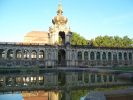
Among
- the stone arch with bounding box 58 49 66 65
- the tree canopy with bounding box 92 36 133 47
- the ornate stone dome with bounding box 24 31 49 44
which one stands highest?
the ornate stone dome with bounding box 24 31 49 44

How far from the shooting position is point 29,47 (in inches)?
2579

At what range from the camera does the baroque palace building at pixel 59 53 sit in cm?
6406

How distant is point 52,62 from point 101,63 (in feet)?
51.8

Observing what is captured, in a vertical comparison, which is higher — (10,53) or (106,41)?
(106,41)

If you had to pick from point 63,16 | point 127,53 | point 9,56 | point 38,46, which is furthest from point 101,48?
point 9,56

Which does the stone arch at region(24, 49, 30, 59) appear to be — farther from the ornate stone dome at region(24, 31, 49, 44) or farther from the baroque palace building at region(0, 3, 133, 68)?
the ornate stone dome at region(24, 31, 49, 44)

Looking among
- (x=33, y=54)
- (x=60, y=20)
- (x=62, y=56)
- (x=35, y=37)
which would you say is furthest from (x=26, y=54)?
(x=35, y=37)

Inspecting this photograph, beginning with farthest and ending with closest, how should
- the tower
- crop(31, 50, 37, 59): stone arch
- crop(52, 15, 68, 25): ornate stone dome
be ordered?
crop(52, 15, 68, 25): ornate stone dome
the tower
crop(31, 50, 37, 59): stone arch

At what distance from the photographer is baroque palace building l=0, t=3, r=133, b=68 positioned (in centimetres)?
6406

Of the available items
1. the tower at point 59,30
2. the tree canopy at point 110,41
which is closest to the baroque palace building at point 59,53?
the tower at point 59,30

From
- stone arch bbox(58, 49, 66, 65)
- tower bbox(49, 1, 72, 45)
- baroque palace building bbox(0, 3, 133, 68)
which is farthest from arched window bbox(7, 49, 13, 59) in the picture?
stone arch bbox(58, 49, 66, 65)

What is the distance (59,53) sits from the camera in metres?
72.2

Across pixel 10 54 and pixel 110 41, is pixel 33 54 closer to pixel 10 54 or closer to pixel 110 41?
pixel 10 54

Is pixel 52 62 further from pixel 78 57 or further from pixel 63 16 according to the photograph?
pixel 63 16
